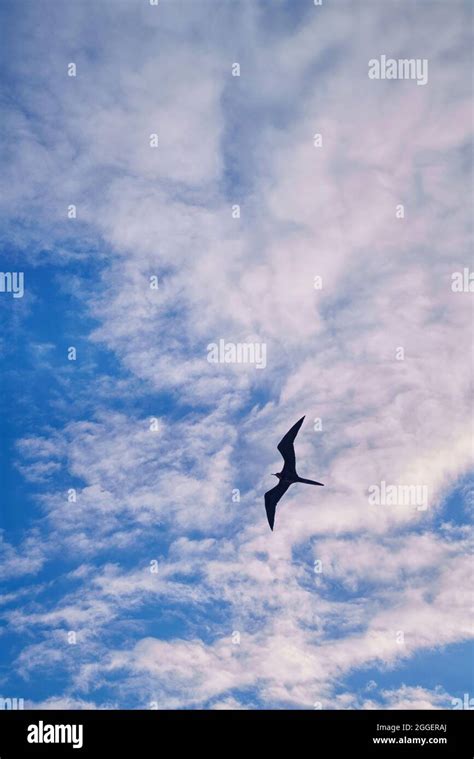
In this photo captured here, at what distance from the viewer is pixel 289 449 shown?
26719 mm
